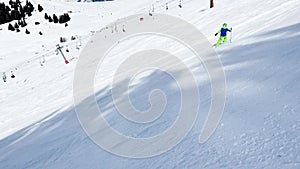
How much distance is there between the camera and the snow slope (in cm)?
402

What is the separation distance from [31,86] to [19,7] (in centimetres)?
2077

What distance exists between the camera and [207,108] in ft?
18.4

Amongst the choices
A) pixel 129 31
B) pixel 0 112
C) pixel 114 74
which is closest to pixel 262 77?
pixel 114 74

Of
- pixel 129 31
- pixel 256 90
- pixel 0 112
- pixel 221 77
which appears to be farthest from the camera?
pixel 129 31

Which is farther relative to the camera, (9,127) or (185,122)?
(9,127)

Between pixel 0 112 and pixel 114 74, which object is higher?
pixel 114 74

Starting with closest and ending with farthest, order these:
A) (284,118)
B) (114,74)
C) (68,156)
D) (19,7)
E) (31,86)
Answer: (284,118)
(68,156)
(114,74)
(31,86)
(19,7)

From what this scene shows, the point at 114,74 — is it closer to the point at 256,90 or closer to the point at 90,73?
the point at 90,73

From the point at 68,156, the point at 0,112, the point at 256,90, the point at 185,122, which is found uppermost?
the point at 256,90

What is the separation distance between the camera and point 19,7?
33.3 m

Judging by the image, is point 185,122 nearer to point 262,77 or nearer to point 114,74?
point 262,77

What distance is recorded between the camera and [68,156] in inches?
240

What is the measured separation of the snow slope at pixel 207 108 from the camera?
13.2 ft

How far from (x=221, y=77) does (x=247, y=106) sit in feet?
6.60
